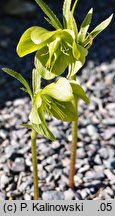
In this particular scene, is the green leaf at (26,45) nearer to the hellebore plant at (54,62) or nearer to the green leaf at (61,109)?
the hellebore plant at (54,62)

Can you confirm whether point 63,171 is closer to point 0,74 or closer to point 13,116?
point 13,116

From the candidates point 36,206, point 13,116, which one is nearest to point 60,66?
point 36,206

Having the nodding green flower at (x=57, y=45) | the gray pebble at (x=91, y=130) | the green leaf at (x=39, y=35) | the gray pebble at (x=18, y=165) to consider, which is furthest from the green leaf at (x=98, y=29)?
the gray pebble at (x=91, y=130)

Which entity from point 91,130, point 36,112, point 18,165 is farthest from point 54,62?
point 91,130

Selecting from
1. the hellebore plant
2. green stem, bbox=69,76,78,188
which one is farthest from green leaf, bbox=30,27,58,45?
green stem, bbox=69,76,78,188

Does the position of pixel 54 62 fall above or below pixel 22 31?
below

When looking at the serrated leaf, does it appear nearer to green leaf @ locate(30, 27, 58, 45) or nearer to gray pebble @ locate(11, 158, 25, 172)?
green leaf @ locate(30, 27, 58, 45)

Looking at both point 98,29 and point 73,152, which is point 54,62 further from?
point 73,152

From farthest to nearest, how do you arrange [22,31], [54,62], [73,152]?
[22,31] < [73,152] < [54,62]
